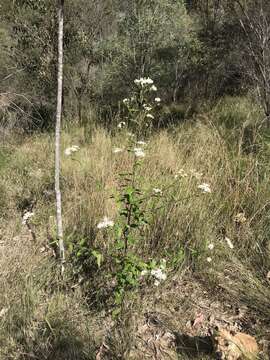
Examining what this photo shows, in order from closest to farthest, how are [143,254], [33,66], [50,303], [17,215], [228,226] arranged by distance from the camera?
[50,303], [143,254], [228,226], [17,215], [33,66]

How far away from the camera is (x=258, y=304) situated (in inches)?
80.0

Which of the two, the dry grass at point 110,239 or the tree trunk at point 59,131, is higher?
the tree trunk at point 59,131

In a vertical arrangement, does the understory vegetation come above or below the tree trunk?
below

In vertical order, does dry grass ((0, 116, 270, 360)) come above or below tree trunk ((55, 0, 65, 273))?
below

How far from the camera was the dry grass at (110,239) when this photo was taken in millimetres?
1875

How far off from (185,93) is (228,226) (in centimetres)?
669

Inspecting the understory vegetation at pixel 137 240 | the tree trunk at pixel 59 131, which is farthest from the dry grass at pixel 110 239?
the tree trunk at pixel 59 131

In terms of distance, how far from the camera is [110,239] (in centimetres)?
232

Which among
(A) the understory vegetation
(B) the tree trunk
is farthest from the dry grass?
(B) the tree trunk

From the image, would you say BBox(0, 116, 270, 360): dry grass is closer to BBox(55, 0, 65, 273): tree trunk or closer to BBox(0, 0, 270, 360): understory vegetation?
BBox(0, 0, 270, 360): understory vegetation

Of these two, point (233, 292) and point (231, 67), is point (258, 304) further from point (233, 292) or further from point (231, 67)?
point (231, 67)

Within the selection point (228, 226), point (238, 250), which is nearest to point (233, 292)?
point (238, 250)

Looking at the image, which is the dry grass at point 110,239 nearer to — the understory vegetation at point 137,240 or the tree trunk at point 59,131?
the understory vegetation at point 137,240

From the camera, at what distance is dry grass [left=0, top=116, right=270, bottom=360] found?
188 cm
